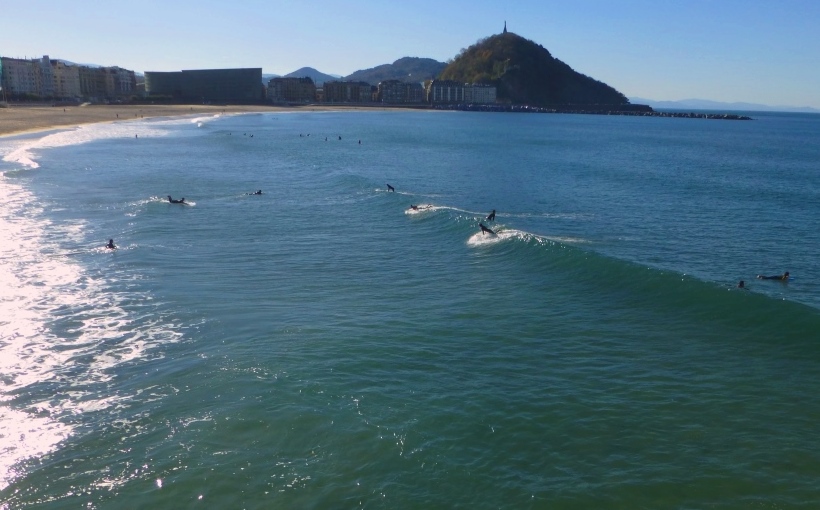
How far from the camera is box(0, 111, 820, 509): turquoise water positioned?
11078 mm

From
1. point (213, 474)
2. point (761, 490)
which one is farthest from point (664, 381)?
point (213, 474)

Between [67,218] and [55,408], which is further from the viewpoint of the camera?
[67,218]

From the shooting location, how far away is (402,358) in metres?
15.7

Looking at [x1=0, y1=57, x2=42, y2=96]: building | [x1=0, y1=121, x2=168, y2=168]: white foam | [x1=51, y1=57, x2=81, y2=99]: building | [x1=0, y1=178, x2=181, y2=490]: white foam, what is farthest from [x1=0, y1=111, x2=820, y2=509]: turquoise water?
[x1=51, y1=57, x2=81, y2=99]: building

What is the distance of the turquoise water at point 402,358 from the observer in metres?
11.1

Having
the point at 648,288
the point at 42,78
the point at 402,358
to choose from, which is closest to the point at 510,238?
the point at 648,288

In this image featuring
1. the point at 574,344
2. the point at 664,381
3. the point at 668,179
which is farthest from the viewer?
the point at 668,179

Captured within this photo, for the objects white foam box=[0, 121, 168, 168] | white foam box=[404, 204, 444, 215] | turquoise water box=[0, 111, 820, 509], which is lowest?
turquoise water box=[0, 111, 820, 509]

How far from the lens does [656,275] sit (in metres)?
22.4

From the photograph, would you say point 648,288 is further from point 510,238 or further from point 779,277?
point 510,238

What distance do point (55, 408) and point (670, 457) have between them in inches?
467

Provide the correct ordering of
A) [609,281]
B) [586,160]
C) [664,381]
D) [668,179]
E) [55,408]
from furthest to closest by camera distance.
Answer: [586,160] → [668,179] → [609,281] → [664,381] → [55,408]

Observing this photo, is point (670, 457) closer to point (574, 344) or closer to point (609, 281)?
point (574, 344)

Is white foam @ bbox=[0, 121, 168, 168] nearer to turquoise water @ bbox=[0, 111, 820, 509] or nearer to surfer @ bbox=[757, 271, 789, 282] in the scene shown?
turquoise water @ bbox=[0, 111, 820, 509]
